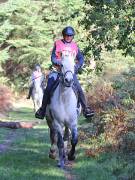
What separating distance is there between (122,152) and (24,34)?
36364 mm

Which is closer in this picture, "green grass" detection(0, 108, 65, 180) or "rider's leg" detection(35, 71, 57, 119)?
"green grass" detection(0, 108, 65, 180)

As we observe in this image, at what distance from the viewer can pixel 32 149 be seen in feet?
57.2

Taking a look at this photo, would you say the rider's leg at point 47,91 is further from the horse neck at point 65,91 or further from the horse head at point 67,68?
the horse head at point 67,68

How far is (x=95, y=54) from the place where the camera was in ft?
54.6

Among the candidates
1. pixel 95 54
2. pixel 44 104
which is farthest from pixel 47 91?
pixel 95 54

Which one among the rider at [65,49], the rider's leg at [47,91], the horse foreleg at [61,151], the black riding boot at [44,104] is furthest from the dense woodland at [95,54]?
the rider's leg at [47,91]

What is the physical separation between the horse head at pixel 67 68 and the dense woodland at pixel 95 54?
8.03 ft

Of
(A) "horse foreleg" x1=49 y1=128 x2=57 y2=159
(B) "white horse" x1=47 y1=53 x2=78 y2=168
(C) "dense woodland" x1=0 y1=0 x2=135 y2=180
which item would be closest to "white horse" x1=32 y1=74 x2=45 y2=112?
(C) "dense woodland" x1=0 y1=0 x2=135 y2=180

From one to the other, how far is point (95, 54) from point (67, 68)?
3.62 meters

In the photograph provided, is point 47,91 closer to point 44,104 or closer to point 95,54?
point 44,104

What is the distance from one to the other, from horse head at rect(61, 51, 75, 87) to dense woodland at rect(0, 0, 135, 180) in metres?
2.45

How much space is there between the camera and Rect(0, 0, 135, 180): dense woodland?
15.7 m

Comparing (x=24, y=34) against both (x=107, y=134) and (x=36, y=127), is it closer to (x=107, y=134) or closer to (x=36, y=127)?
(x=36, y=127)

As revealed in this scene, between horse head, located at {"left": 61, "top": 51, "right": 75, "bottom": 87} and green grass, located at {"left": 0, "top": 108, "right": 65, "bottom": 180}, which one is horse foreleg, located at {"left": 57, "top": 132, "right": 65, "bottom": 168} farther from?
horse head, located at {"left": 61, "top": 51, "right": 75, "bottom": 87}
